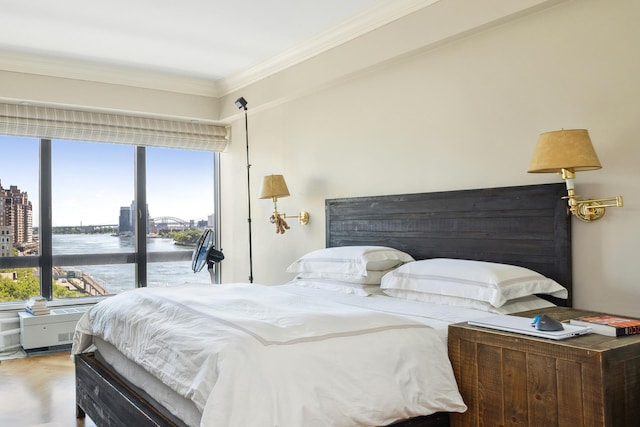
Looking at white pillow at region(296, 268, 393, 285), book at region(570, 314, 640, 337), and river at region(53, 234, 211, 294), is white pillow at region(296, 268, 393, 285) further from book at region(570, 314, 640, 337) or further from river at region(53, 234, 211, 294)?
river at region(53, 234, 211, 294)

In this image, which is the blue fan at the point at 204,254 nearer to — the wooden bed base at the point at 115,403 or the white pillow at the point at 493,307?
the wooden bed base at the point at 115,403

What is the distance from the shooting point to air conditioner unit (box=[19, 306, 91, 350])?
4.81 meters

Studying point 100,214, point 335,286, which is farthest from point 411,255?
point 100,214

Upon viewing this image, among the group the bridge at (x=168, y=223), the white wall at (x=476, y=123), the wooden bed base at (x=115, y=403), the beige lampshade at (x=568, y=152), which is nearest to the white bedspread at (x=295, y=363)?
the wooden bed base at (x=115, y=403)

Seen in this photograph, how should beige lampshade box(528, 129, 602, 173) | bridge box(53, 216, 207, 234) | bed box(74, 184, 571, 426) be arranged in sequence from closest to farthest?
1. bed box(74, 184, 571, 426)
2. beige lampshade box(528, 129, 602, 173)
3. bridge box(53, 216, 207, 234)

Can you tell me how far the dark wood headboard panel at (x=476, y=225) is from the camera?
274 cm

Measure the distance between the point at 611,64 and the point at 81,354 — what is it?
3.19 meters

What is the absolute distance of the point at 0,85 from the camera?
459 cm

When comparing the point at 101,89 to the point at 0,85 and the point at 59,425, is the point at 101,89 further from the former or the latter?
the point at 59,425

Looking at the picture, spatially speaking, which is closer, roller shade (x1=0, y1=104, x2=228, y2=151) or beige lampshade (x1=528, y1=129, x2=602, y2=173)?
beige lampshade (x1=528, y1=129, x2=602, y2=173)

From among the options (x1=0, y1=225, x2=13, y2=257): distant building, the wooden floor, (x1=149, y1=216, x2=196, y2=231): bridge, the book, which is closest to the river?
(x1=149, y1=216, x2=196, y2=231): bridge

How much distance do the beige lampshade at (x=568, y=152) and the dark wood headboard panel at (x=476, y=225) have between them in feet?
0.87

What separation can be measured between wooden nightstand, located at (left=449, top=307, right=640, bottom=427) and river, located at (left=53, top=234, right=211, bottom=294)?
4.05 meters

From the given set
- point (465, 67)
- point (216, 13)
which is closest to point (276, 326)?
point (465, 67)
